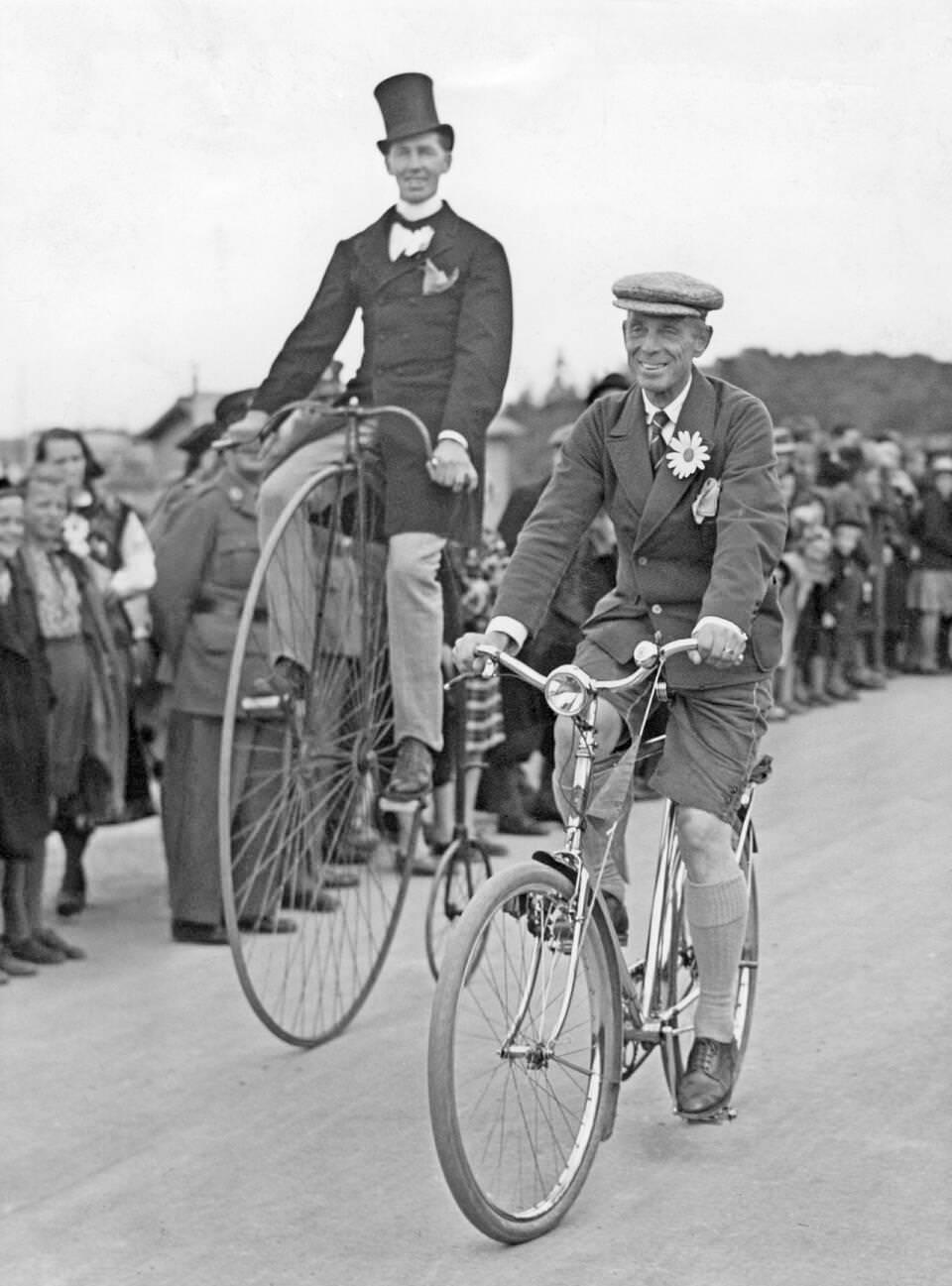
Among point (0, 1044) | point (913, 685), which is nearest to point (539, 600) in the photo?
point (0, 1044)

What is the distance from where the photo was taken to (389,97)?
6.95m

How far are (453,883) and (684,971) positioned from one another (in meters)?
1.68

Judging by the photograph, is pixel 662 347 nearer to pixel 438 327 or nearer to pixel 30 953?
pixel 438 327

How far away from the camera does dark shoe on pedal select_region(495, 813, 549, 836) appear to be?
9.91 metres

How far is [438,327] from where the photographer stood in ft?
22.1

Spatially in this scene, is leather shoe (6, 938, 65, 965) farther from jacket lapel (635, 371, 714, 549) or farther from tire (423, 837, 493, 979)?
jacket lapel (635, 371, 714, 549)

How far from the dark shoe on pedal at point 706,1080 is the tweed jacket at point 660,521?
2.84ft

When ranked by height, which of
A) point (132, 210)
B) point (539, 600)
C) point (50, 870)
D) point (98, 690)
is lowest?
point (50, 870)

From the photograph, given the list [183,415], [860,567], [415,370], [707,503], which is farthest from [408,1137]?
[860,567]

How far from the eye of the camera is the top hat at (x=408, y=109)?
22.6 feet

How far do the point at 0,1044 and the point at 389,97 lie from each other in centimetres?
308

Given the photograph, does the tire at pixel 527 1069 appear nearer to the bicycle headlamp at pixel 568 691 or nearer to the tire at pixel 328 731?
the bicycle headlamp at pixel 568 691

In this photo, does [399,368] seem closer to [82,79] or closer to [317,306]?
[317,306]

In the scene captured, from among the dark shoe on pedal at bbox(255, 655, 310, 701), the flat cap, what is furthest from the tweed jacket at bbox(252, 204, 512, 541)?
the flat cap
